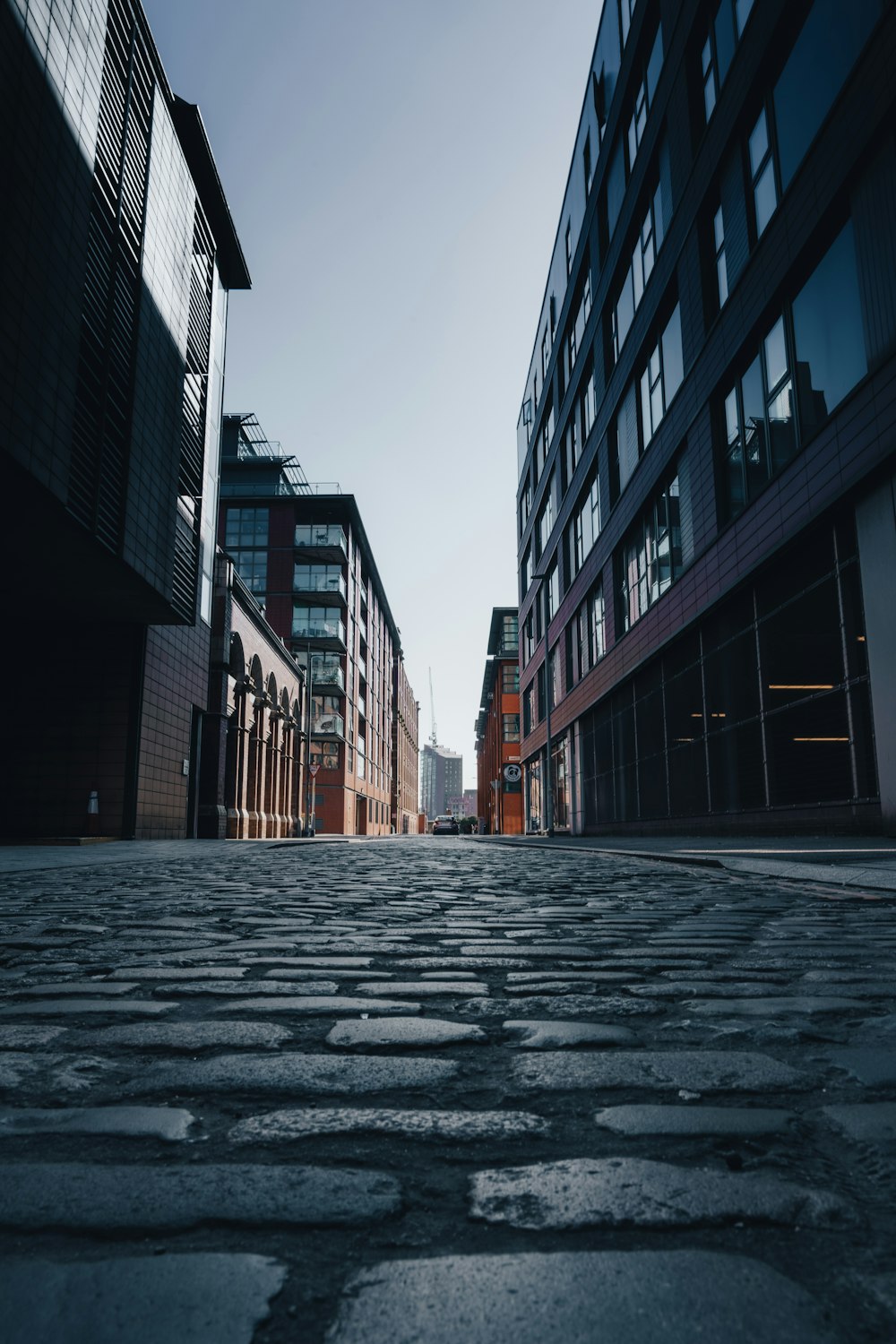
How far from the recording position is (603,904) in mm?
5805

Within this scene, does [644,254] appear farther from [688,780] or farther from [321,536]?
[321,536]

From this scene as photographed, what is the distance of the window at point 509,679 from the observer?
6844cm

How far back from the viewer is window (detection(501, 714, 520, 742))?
69.1 m

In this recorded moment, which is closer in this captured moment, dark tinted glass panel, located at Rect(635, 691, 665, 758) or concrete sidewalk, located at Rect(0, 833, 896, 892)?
concrete sidewalk, located at Rect(0, 833, 896, 892)

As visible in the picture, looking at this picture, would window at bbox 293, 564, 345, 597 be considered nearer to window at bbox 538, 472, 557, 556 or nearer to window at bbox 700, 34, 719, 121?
window at bbox 538, 472, 557, 556

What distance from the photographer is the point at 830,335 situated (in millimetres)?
12766

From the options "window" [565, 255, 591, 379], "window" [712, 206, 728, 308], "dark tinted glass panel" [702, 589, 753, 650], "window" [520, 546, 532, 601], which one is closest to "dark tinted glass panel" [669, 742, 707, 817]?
"dark tinted glass panel" [702, 589, 753, 650]

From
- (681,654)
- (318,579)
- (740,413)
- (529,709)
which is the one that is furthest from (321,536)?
(740,413)

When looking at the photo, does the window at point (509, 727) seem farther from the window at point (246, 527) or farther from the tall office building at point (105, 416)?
the tall office building at point (105, 416)

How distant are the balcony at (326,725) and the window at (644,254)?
1235 inches

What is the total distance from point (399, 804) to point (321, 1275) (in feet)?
319

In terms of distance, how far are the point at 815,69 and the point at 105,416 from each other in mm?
13013

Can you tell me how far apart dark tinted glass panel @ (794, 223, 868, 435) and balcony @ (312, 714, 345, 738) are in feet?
134

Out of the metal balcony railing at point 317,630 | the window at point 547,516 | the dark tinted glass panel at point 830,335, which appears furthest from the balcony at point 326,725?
the dark tinted glass panel at point 830,335
